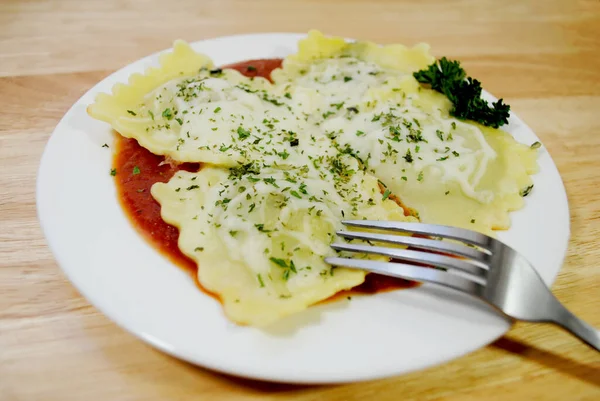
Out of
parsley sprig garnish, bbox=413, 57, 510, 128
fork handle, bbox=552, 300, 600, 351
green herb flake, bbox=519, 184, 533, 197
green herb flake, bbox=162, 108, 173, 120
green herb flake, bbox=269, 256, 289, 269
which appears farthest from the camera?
parsley sprig garnish, bbox=413, 57, 510, 128

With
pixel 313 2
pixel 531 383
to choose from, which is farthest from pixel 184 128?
pixel 313 2

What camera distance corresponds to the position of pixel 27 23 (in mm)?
6492

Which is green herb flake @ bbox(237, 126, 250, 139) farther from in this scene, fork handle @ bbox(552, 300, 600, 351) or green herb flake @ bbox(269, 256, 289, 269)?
fork handle @ bbox(552, 300, 600, 351)

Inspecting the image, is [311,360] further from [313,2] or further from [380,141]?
[313,2]

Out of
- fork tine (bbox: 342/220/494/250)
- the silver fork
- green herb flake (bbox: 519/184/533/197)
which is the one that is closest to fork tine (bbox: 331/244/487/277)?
the silver fork

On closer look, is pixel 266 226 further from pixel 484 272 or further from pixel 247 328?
pixel 484 272

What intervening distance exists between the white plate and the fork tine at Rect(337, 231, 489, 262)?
0.84ft

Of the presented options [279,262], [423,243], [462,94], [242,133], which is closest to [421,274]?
[423,243]

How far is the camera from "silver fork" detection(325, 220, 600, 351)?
292 centimetres

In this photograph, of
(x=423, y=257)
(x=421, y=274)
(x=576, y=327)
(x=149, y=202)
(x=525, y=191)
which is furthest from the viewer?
(x=525, y=191)

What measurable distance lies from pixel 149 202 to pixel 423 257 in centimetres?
194

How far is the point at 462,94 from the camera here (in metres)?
4.71

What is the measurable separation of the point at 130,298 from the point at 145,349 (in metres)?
0.42

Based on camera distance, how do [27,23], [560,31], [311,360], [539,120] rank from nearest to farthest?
[311,360] → [539,120] → [27,23] → [560,31]
